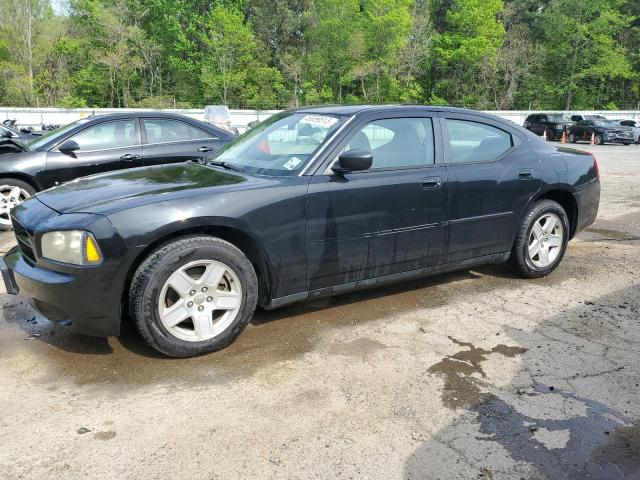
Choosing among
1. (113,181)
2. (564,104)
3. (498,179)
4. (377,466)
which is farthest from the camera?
(564,104)

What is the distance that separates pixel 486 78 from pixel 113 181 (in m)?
58.5

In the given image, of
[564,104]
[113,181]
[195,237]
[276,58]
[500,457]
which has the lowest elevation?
[500,457]

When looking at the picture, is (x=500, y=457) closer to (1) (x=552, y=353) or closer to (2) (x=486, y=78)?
(1) (x=552, y=353)

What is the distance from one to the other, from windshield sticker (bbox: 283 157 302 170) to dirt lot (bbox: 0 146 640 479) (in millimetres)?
1143

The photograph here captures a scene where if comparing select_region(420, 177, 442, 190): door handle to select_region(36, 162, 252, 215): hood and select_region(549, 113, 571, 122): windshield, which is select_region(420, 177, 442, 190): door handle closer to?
select_region(36, 162, 252, 215): hood

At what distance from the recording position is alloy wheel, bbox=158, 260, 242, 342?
11.3ft

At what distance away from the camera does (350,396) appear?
3.10 meters

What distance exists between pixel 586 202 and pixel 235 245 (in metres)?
3.59

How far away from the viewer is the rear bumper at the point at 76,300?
3225mm

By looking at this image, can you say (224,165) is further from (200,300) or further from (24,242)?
(24,242)

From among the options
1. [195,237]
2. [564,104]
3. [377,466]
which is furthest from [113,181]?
[564,104]

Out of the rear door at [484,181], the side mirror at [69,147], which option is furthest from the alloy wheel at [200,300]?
the side mirror at [69,147]

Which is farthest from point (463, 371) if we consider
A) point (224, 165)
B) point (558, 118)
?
point (558, 118)

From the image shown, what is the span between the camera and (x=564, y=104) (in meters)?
56.8
